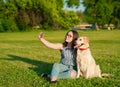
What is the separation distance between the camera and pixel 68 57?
877 centimetres

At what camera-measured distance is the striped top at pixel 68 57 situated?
28.6 feet

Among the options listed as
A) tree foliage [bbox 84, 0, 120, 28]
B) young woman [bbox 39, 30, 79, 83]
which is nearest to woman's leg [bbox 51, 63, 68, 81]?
young woman [bbox 39, 30, 79, 83]

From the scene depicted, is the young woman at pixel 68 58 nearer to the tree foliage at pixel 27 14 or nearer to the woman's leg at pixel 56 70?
the woman's leg at pixel 56 70

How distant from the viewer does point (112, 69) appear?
1023cm

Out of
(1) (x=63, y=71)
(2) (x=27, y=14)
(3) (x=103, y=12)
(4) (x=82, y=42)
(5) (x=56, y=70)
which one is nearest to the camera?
(4) (x=82, y=42)

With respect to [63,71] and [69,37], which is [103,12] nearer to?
[69,37]

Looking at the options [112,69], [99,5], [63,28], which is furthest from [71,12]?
[112,69]

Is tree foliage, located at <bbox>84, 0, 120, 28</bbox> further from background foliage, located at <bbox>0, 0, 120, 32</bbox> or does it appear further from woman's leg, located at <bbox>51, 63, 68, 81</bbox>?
woman's leg, located at <bbox>51, 63, 68, 81</bbox>

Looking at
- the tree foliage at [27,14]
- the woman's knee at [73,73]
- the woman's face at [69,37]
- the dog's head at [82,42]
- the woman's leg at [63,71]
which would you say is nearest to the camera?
the dog's head at [82,42]

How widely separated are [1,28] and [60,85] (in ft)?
163

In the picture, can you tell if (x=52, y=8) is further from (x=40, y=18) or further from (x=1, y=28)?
(x=1, y=28)

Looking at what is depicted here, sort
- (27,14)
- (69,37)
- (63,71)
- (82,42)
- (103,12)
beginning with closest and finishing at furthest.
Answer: (82,42) → (63,71) → (69,37) → (27,14) → (103,12)

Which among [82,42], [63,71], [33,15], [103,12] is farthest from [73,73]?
[103,12]

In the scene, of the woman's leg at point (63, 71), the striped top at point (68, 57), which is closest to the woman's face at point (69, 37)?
the striped top at point (68, 57)
